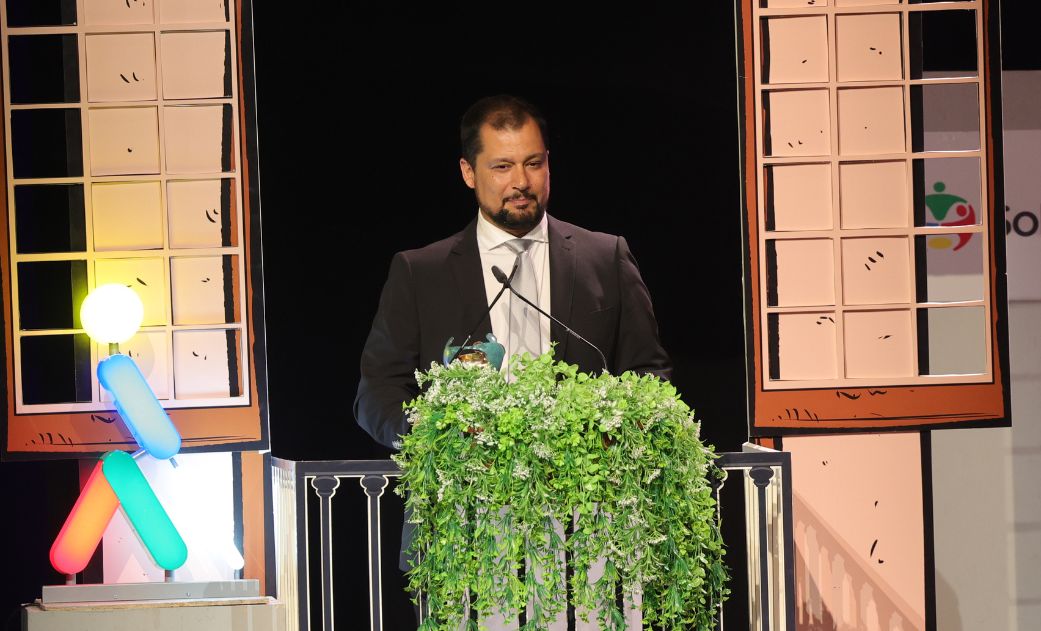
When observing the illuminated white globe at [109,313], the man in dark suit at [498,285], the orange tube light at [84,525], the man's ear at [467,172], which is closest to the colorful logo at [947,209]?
the man in dark suit at [498,285]

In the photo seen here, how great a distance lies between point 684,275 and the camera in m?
5.16

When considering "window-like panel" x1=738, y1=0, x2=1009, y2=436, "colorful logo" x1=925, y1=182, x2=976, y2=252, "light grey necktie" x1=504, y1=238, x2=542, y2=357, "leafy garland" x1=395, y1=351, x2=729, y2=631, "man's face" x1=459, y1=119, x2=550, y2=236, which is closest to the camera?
"leafy garland" x1=395, y1=351, x2=729, y2=631

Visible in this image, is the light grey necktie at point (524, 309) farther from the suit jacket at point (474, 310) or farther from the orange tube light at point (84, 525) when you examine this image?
the orange tube light at point (84, 525)

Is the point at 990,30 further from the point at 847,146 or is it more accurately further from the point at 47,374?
the point at 47,374

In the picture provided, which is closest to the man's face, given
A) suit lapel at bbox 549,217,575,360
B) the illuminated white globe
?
suit lapel at bbox 549,217,575,360

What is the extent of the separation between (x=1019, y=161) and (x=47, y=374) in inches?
175

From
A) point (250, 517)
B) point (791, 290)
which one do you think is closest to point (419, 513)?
point (250, 517)

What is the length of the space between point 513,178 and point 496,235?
0.24m

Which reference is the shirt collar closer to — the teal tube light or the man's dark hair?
the man's dark hair

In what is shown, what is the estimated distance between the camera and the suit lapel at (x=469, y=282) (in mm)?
4719

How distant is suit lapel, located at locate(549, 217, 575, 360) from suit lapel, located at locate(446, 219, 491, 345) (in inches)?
10.8

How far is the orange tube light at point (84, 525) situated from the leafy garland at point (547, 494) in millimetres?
1707

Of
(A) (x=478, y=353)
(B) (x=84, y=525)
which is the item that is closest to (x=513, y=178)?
(A) (x=478, y=353)

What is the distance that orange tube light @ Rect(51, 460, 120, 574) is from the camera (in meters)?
4.41
